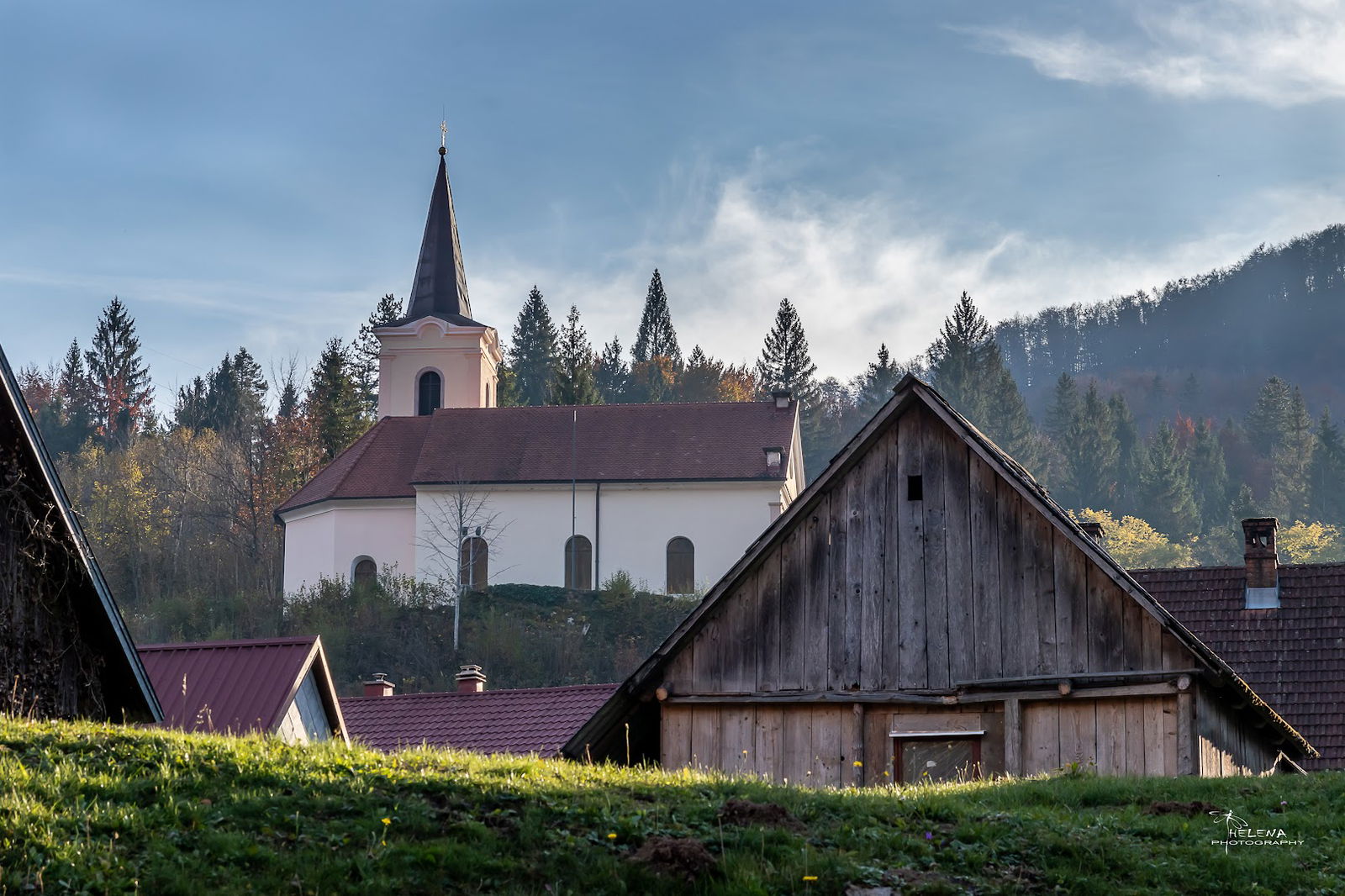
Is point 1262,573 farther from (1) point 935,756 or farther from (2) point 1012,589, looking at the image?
(1) point 935,756

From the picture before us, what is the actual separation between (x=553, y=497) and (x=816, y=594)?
4178 cm

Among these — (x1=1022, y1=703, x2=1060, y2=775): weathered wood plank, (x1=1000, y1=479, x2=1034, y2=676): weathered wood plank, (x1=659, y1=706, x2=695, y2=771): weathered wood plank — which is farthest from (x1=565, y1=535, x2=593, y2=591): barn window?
A: (x1=1022, y1=703, x2=1060, y2=775): weathered wood plank

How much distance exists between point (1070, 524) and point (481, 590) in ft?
136

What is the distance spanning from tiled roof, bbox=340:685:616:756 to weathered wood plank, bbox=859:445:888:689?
8210 millimetres

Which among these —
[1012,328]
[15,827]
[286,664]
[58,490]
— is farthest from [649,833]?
[1012,328]

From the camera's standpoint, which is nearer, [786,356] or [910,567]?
[910,567]

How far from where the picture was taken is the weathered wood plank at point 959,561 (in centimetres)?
1670

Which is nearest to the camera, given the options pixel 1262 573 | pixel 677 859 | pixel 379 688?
pixel 677 859

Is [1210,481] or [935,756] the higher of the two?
[1210,481]

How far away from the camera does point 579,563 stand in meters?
58.0

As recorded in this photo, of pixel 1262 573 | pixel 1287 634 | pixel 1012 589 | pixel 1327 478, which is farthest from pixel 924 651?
pixel 1327 478

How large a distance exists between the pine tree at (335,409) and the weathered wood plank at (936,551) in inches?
2356

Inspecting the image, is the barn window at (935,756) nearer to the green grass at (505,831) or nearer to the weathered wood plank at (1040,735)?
the weathered wood plank at (1040,735)

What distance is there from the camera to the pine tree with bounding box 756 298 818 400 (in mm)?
113062
